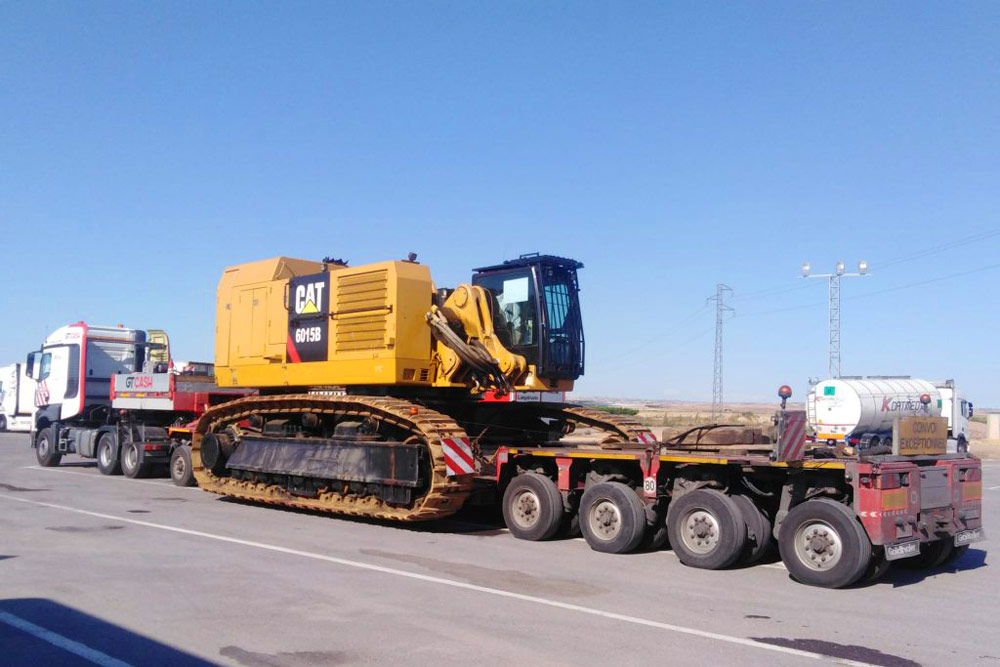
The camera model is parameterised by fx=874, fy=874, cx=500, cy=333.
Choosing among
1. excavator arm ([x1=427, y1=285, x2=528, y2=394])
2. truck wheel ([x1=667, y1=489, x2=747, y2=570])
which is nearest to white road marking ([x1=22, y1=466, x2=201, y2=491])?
excavator arm ([x1=427, y1=285, x2=528, y2=394])

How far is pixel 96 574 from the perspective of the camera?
29.8ft

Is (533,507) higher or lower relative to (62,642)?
higher

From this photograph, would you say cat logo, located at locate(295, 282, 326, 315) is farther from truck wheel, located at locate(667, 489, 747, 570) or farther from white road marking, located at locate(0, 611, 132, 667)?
white road marking, located at locate(0, 611, 132, 667)

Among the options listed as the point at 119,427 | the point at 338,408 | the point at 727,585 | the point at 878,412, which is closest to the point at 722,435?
the point at 727,585

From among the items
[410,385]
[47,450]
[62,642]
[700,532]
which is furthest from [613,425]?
[47,450]

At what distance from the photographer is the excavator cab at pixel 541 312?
13.3m

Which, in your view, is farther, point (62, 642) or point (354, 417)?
point (354, 417)

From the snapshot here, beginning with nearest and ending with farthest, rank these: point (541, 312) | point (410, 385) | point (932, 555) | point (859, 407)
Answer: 1. point (932, 555)
2. point (541, 312)
3. point (410, 385)
4. point (859, 407)

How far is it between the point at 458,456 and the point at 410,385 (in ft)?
6.98

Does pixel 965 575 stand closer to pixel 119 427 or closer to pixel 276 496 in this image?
pixel 276 496

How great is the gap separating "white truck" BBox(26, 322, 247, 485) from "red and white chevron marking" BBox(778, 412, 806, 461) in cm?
1318

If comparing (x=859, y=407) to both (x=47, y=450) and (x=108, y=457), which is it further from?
(x=47, y=450)

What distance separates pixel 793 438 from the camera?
9.39 m

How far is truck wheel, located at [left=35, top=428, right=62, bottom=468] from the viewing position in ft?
77.5
